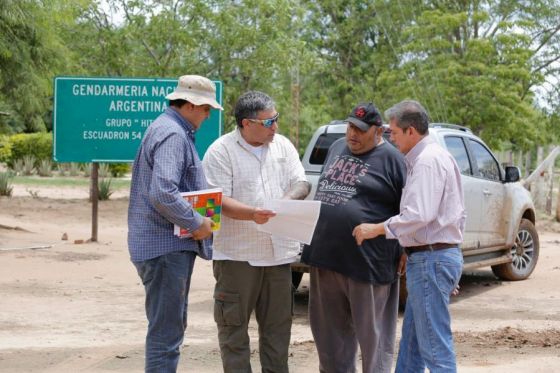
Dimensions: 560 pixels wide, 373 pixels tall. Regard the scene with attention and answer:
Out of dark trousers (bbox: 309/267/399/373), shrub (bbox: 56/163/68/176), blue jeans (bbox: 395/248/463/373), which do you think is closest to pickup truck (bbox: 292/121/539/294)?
dark trousers (bbox: 309/267/399/373)

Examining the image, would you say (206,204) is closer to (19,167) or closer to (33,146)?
(19,167)

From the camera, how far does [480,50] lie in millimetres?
21953

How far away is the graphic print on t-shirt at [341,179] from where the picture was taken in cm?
542

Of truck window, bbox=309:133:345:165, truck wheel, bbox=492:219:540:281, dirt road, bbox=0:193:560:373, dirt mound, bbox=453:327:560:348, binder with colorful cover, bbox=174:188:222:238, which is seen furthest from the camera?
truck wheel, bbox=492:219:540:281

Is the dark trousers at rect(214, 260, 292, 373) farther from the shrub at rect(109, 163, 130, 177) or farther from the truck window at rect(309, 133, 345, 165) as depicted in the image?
the shrub at rect(109, 163, 130, 177)

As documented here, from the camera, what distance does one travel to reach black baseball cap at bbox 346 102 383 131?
5371mm

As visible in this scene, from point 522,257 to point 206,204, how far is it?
7637 millimetres

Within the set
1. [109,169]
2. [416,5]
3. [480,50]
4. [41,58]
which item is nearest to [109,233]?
[41,58]

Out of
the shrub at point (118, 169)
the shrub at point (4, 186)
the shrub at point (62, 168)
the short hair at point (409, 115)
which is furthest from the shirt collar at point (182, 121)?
the shrub at point (62, 168)

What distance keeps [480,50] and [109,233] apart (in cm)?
1039

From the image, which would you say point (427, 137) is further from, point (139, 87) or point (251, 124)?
point (139, 87)

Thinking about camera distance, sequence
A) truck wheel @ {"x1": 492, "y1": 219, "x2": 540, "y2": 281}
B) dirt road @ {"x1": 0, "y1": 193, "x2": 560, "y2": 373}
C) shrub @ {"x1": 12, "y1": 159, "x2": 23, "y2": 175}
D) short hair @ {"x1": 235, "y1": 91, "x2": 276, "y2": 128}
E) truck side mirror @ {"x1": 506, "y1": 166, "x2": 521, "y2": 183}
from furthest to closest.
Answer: shrub @ {"x1": 12, "y1": 159, "x2": 23, "y2": 175} < truck wheel @ {"x1": 492, "y1": 219, "x2": 540, "y2": 281} < truck side mirror @ {"x1": 506, "y1": 166, "x2": 521, "y2": 183} < dirt road @ {"x1": 0, "y1": 193, "x2": 560, "y2": 373} < short hair @ {"x1": 235, "y1": 91, "x2": 276, "y2": 128}

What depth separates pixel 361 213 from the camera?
538 centimetres

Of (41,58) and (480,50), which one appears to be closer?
(41,58)
